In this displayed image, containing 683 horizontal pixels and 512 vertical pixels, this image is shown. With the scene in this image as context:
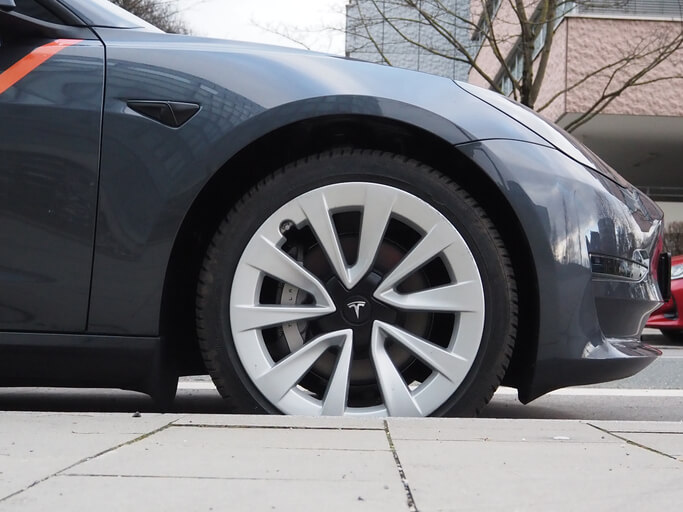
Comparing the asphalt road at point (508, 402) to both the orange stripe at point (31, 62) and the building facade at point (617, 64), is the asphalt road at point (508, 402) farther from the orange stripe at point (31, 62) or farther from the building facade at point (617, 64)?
the building facade at point (617, 64)

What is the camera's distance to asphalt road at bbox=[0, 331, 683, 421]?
10.6 feet

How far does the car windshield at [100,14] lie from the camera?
2.56 m

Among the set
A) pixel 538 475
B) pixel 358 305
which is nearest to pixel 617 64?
pixel 358 305

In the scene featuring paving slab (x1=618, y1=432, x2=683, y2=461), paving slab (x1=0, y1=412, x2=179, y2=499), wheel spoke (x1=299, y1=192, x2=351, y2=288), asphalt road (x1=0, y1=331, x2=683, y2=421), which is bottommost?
asphalt road (x1=0, y1=331, x2=683, y2=421)

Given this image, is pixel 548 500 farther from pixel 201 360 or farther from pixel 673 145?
pixel 673 145

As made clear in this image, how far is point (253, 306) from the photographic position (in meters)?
2.42

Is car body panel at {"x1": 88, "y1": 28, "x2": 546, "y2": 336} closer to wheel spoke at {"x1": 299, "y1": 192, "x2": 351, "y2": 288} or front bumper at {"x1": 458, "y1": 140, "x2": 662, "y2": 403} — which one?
front bumper at {"x1": 458, "y1": 140, "x2": 662, "y2": 403}

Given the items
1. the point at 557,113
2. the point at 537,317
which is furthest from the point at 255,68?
the point at 557,113

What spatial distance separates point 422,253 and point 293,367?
20.6 inches

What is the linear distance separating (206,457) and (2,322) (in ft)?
3.28

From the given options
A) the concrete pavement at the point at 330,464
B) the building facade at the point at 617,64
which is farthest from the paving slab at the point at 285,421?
the building facade at the point at 617,64

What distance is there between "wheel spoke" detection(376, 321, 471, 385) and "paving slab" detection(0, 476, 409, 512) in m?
0.89

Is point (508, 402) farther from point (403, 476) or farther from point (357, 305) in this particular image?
point (403, 476)

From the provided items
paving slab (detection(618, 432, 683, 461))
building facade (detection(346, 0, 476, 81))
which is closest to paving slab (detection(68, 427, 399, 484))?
paving slab (detection(618, 432, 683, 461))
